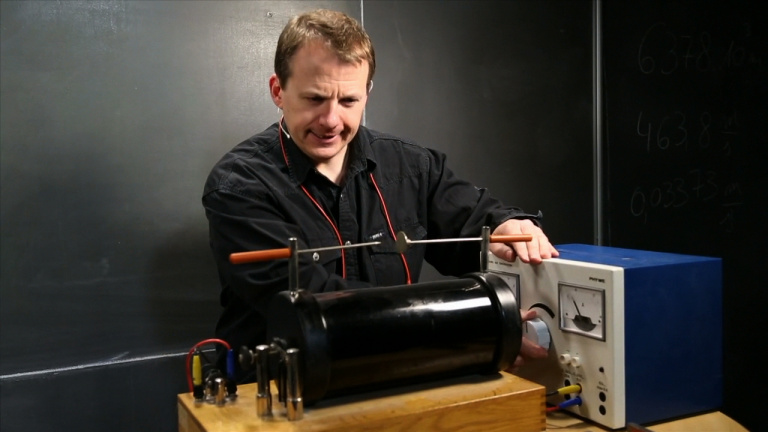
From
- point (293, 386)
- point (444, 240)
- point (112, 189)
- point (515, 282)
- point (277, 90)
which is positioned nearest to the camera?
point (293, 386)

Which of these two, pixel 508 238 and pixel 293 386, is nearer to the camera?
pixel 293 386

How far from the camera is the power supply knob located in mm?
1453

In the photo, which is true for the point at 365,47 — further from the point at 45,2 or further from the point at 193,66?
the point at 45,2

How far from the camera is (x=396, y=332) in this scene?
1.13 meters

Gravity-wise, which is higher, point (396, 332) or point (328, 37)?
point (328, 37)

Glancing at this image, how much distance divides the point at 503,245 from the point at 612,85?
1.52 meters

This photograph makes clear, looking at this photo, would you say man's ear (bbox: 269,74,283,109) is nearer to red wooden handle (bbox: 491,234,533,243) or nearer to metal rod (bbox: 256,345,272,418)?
red wooden handle (bbox: 491,234,533,243)

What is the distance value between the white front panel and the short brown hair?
1.97ft

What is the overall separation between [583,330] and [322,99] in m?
0.76

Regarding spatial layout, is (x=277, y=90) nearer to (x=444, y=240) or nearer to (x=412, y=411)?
(x=444, y=240)

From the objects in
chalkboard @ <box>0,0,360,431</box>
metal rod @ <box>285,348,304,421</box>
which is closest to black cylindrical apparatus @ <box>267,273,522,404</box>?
metal rod @ <box>285,348,304,421</box>

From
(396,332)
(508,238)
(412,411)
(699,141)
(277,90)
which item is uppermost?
(277,90)

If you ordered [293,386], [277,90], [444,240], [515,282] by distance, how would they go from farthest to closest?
[277,90] → [515,282] → [444,240] → [293,386]

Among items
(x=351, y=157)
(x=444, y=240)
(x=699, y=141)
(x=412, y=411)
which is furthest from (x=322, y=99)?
(x=699, y=141)
